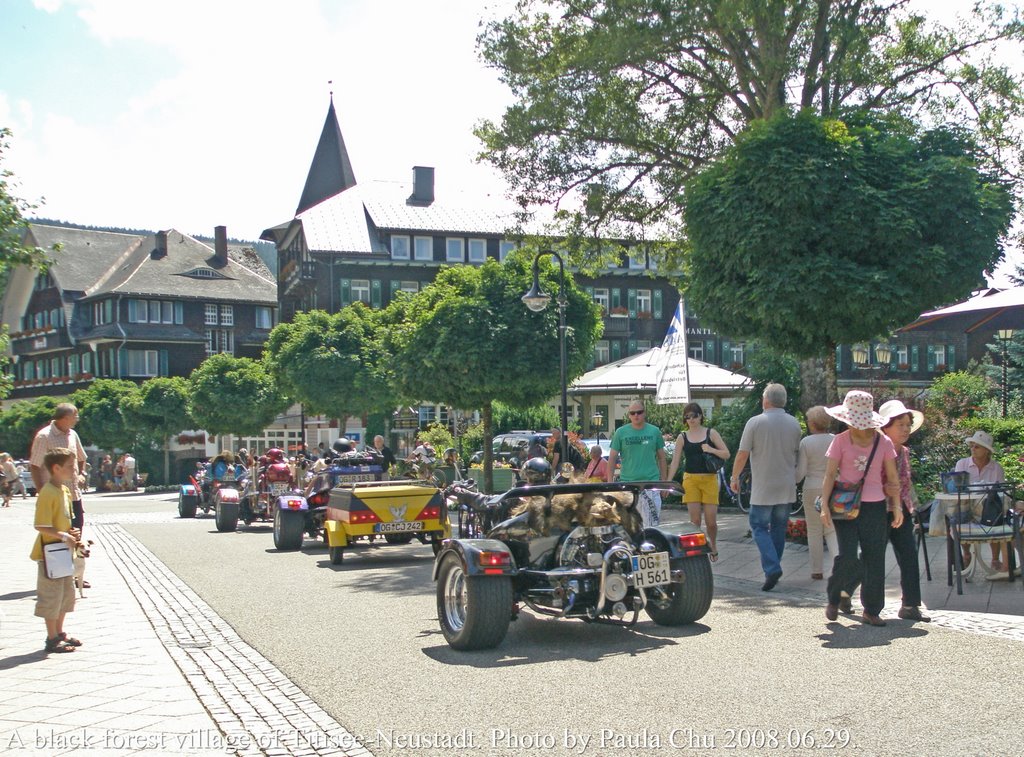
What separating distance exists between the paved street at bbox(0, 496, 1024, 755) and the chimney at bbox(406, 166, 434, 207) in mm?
52522

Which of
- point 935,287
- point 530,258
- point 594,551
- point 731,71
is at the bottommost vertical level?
point 594,551

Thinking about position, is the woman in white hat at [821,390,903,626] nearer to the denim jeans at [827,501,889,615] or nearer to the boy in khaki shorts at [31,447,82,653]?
the denim jeans at [827,501,889,615]

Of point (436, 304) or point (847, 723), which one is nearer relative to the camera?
point (847, 723)

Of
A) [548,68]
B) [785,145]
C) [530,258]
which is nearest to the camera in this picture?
[785,145]

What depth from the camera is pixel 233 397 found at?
156ft

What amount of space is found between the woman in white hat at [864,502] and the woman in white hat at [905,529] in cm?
17

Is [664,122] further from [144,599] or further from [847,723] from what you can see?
[847,723]

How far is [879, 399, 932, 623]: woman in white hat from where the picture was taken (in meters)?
7.80

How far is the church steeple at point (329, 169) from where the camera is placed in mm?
68625

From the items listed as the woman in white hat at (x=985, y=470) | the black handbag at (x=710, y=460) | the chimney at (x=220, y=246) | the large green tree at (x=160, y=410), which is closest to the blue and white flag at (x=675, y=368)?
the black handbag at (x=710, y=460)

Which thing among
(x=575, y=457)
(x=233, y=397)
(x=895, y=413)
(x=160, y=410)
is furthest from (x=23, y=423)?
(x=895, y=413)

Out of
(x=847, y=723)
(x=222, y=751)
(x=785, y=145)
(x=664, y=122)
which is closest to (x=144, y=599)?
(x=222, y=751)

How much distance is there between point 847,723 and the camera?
16.9 ft

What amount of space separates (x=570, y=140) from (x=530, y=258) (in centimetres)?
347
